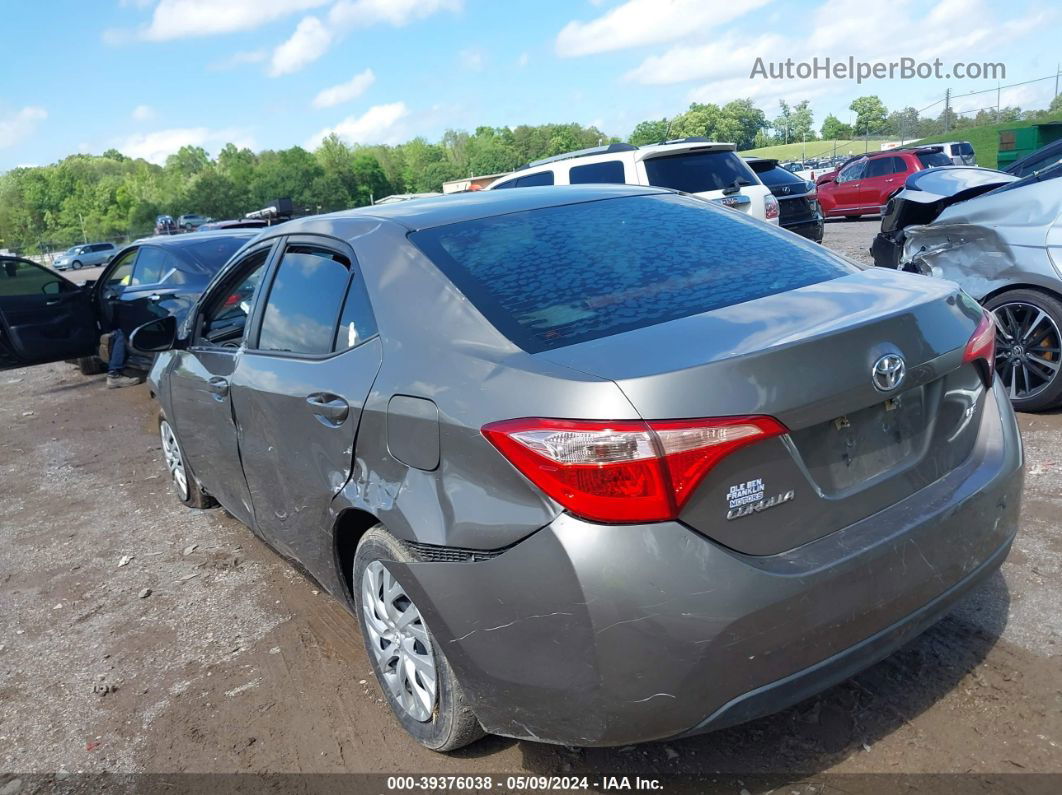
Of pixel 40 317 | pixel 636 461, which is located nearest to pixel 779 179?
pixel 40 317

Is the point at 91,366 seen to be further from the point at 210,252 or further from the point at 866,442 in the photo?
the point at 866,442

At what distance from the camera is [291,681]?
3486 mm

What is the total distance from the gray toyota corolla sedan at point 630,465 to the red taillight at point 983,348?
0.06ft

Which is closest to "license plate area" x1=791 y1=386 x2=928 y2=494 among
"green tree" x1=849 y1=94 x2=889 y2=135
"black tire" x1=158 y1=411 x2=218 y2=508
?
"black tire" x1=158 y1=411 x2=218 y2=508

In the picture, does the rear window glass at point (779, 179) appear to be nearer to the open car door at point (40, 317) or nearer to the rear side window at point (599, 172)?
the rear side window at point (599, 172)

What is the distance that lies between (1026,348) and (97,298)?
353 inches

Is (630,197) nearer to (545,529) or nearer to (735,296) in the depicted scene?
(735,296)

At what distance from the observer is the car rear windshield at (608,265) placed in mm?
2574

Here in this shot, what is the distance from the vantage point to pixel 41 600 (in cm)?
463

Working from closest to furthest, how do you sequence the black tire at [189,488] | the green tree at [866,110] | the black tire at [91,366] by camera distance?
the black tire at [189,488], the black tire at [91,366], the green tree at [866,110]

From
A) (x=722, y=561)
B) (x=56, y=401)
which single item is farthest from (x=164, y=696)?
(x=56, y=401)

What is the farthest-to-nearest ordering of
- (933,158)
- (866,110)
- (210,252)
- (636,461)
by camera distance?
(866,110) → (933,158) → (210,252) → (636,461)

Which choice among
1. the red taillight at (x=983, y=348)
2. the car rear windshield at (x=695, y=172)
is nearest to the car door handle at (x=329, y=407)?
the red taillight at (x=983, y=348)

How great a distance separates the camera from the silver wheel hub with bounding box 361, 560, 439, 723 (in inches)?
A: 108
